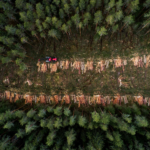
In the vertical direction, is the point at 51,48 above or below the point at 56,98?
above

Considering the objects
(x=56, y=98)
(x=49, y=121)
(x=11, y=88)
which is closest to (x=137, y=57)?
(x=56, y=98)

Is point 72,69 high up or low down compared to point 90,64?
down

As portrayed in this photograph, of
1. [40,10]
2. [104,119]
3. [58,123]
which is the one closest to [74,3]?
[40,10]

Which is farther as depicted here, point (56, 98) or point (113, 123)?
point (56, 98)

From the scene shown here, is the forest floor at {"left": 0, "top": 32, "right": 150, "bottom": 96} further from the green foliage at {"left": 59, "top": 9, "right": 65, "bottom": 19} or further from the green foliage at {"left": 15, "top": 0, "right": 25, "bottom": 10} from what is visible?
the green foliage at {"left": 15, "top": 0, "right": 25, "bottom": 10}

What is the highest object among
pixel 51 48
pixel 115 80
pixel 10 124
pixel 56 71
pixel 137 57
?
pixel 51 48

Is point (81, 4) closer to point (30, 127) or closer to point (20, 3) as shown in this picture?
point (20, 3)

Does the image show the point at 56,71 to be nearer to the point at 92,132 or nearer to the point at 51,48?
the point at 51,48

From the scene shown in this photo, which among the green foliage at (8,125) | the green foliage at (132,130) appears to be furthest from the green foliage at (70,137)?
the green foliage at (8,125)
